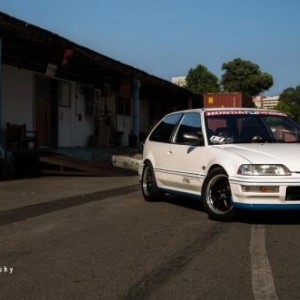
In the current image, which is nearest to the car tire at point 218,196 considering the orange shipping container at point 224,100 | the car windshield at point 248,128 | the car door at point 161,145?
the car windshield at point 248,128

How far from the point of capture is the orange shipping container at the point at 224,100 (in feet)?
94.1

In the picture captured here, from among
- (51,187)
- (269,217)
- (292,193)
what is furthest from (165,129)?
(51,187)

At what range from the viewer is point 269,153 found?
7.97 metres

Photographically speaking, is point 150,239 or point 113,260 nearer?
point 113,260

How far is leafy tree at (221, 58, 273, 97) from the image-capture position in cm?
7219

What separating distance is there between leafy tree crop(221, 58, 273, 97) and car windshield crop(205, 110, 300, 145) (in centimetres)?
6260

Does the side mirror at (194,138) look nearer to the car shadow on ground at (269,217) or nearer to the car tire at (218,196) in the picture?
the car tire at (218,196)

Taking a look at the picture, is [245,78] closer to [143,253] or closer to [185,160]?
[185,160]

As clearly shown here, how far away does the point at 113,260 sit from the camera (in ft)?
19.7

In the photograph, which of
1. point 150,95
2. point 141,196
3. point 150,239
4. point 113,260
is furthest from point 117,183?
point 150,95

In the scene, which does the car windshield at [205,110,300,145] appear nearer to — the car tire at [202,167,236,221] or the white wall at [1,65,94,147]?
the car tire at [202,167,236,221]

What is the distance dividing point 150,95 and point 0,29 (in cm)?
1772

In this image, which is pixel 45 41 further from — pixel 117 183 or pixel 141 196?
pixel 141 196

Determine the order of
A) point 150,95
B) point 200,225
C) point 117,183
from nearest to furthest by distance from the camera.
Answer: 1. point 200,225
2. point 117,183
3. point 150,95
